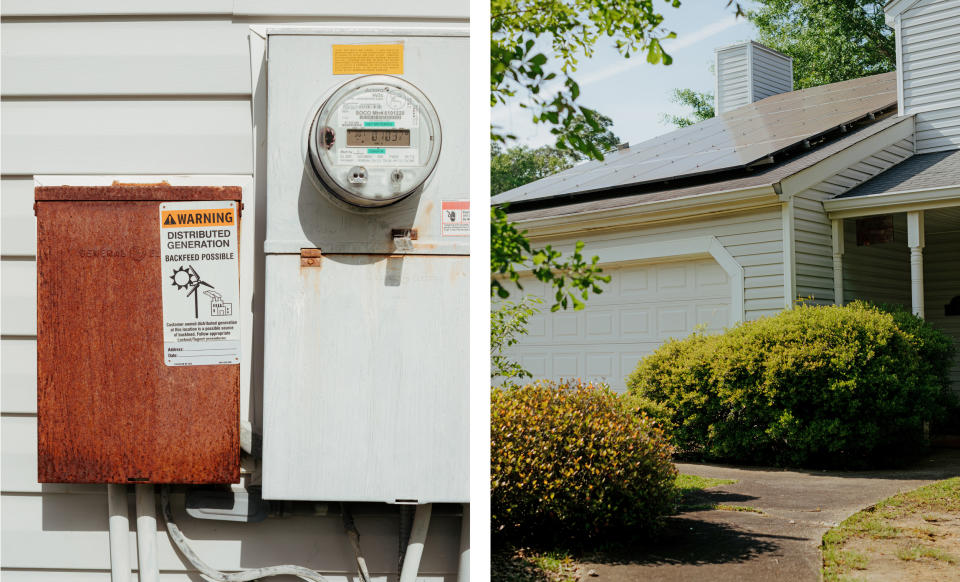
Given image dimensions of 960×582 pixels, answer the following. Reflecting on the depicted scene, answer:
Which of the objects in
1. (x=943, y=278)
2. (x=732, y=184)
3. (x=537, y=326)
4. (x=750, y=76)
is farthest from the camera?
(x=750, y=76)

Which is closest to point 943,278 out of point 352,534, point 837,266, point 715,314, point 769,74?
point 837,266

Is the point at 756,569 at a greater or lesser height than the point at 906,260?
lesser

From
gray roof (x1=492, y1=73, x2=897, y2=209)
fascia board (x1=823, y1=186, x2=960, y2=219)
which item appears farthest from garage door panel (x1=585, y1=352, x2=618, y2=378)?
fascia board (x1=823, y1=186, x2=960, y2=219)

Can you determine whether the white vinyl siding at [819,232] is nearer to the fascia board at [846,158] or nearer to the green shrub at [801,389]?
the fascia board at [846,158]

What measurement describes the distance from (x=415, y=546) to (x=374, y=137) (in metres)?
0.66

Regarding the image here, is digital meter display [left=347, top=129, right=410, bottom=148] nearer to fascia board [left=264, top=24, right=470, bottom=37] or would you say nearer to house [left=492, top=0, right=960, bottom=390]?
fascia board [left=264, top=24, right=470, bottom=37]

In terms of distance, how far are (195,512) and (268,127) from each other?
25.4 inches

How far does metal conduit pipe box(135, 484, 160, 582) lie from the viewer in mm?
1222

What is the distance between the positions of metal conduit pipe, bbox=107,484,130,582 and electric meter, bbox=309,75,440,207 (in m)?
0.64

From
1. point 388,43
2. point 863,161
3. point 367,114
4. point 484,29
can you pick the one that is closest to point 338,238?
point 367,114

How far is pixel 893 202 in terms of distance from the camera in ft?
12.5

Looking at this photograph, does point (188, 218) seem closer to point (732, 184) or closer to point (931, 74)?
point (732, 184)

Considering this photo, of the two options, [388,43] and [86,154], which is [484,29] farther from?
[86,154]

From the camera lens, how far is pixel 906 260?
150 inches
